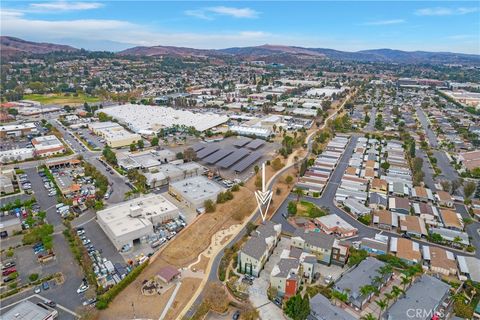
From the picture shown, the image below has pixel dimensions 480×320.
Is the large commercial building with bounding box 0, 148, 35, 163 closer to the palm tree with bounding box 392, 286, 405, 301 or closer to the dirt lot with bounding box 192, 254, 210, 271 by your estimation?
the dirt lot with bounding box 192, 254, 210, 271

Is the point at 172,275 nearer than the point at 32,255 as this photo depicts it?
Yes

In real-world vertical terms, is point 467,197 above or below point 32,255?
above

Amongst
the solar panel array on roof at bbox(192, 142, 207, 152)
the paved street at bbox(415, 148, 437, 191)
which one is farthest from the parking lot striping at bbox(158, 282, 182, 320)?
the paved street at bbox(415, 148, 437, 191)

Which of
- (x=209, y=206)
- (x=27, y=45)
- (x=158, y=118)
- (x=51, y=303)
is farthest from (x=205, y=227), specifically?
(x=27, y=45)

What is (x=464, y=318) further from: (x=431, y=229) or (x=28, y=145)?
(x=28, y=145)

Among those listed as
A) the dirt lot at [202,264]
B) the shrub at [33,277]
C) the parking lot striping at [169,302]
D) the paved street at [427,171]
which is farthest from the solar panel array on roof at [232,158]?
the paved street at [427,171]

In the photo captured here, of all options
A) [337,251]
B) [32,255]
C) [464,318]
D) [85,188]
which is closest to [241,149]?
[85,188]

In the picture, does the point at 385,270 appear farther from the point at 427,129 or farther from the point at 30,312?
the point at 427,129
